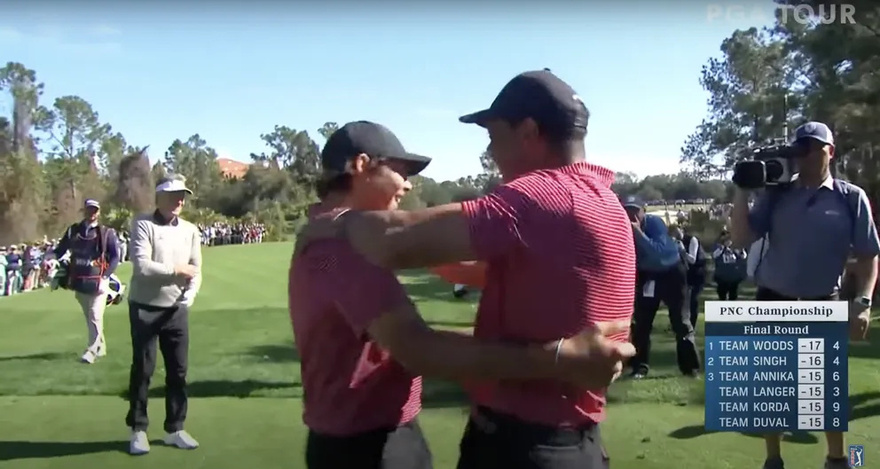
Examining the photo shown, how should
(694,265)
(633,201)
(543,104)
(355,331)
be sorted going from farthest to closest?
(694,265)
(633,201)
(355,331)
(543,104)

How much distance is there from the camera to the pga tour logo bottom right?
557cm

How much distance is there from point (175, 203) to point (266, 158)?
81.2 meters

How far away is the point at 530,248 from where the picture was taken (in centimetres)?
188

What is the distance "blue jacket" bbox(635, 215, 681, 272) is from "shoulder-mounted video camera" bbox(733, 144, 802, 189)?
382 cm

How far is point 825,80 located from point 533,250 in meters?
22.5

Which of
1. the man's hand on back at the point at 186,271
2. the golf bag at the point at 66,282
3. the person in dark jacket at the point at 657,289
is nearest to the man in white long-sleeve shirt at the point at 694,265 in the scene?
the person in dark jacket at the point at 657,289

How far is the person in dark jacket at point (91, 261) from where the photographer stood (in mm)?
10773

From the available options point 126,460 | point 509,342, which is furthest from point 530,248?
point 126,460

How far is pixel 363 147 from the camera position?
2.54 m

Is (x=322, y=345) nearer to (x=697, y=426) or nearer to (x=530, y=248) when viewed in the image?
(x=530, y=248)

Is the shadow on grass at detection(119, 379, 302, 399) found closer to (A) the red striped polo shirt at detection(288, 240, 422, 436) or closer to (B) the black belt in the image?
(A) the red striped polo shirt at detection(288, 240, 422, 436)

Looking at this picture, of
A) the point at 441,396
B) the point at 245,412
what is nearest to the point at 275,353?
the point at 245,412

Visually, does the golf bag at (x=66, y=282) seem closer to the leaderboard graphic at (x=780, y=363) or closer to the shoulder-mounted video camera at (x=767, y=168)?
the leaderboard graphic at (x=780, y=363)

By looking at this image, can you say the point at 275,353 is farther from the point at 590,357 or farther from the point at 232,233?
the point at 232,233
